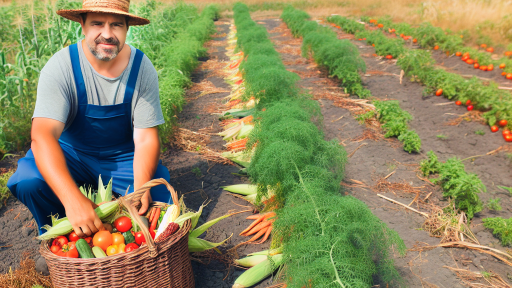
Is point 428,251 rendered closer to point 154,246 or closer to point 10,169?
point 154,246

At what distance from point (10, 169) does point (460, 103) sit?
22.0ft

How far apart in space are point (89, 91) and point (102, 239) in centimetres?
111

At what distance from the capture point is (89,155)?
9.27ft

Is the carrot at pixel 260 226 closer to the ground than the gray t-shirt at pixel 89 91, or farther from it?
closer to the ground

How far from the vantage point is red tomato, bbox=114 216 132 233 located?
2285 millimetres

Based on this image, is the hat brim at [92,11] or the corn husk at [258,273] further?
the corn husk at [258,273]

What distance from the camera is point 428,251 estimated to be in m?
3.01

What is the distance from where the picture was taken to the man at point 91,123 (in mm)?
2219

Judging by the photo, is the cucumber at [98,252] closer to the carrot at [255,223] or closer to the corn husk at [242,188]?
the carrot at [255,223]

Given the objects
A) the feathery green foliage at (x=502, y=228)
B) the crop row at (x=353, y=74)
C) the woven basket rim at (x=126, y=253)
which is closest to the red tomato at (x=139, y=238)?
the woven basket rim at (x=126, y=253)

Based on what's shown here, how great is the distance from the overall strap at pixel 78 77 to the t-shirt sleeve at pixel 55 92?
0.13ft

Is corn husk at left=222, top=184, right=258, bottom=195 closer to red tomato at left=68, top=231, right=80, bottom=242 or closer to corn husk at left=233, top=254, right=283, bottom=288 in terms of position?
corn husk at left=233, top=254, right=283, bottom=288

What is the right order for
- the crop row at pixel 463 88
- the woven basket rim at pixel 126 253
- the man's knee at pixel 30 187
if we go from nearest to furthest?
the woven basket rim at pixel 126 253 → the man's knee at pixel 30 187 → the crop row at pixel 463 88

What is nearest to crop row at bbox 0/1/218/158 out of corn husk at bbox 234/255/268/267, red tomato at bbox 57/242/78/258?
corn husk at bbox 234/255/268/267
